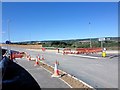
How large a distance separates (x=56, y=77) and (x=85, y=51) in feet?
114

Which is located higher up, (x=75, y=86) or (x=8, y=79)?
(x=8, y=79)

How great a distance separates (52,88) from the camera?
1110cm

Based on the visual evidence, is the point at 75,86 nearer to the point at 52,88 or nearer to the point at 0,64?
the point at 52,88

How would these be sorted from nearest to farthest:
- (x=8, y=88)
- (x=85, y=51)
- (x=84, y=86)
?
1. (x=8, y=88)
2. (x=84, y=86)
3. (x=85, y=51)

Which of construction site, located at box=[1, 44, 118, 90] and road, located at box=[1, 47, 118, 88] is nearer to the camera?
construction site, located at box=[1, 44, 118, 90]

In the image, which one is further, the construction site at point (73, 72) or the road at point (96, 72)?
Result: the road at point (96, 72)

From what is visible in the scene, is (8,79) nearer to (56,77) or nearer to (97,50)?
(56,77)

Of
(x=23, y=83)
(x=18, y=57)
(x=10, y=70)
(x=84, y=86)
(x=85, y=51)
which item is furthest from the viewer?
(x=85, y=51)

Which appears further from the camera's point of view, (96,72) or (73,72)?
(73,72)

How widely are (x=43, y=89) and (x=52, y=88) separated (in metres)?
0.45

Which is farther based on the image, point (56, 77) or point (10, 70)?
point (56, 77)

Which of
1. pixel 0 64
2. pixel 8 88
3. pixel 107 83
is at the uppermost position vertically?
pixel 0 64

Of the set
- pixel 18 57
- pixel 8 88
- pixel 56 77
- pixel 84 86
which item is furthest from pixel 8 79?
pixel 18 57

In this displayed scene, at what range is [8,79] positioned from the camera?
517cm
